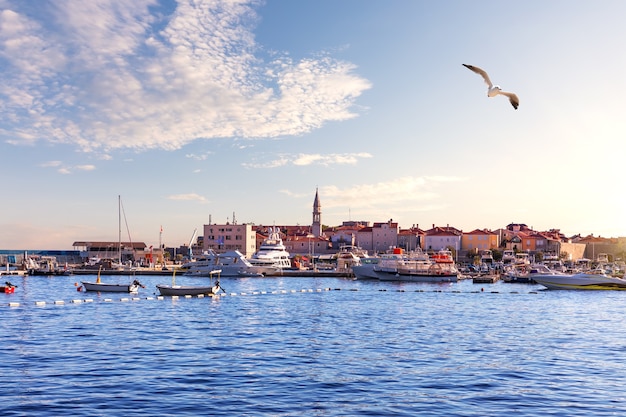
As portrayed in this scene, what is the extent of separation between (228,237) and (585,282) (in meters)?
105

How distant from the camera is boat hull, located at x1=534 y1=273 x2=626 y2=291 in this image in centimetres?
8025

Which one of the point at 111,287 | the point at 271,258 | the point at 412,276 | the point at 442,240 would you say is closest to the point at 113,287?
the point at 111,287

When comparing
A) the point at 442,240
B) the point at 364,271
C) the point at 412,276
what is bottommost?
the point at 412,276

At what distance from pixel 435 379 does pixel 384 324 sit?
57.5 ft

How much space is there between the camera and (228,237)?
168500 millimetres

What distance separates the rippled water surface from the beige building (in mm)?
120171

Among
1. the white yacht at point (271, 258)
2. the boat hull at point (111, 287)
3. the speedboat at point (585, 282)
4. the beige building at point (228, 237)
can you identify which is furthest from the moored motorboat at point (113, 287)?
the beige building at point (228, 237)

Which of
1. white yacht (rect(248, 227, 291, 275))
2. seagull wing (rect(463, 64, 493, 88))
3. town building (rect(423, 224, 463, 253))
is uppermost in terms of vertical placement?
seagull wing (rect(463, 64, 493, 88))

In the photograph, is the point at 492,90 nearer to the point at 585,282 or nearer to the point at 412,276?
the point at 585,282

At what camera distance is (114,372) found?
2252cm

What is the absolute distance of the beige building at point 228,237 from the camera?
168 m

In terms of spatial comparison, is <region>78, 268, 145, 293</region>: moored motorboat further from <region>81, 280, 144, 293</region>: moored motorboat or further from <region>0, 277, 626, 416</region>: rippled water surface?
<region>0, 277, 626, 416</region>: rippled water surface

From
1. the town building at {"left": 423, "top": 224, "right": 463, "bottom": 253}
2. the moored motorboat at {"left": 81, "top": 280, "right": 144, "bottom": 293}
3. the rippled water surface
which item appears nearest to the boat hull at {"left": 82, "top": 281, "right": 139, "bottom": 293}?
the moored motorboat at {"left": 81, "top": 280, "right": 144, "bottom": 293}

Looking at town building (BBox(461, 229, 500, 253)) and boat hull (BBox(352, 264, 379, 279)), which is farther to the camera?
town building (BBox(461, 229, 500, 253))
